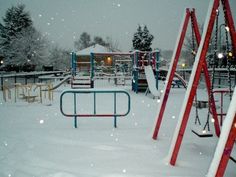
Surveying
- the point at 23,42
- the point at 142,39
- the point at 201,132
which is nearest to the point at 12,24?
the point at 23,42

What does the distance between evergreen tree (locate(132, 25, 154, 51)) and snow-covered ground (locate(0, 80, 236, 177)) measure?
146 ft

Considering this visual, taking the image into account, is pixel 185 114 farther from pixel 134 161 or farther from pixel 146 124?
pixel 146 124

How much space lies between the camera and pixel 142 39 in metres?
51.2

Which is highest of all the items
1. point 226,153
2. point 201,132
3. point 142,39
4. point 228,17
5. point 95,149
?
point 142,39

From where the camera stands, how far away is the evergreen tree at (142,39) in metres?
50.9

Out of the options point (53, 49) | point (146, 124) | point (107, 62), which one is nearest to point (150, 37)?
point (107, 62)

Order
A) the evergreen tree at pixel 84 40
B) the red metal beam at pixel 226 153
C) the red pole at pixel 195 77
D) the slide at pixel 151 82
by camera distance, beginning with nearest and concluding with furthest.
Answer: the red metal beam at pixel 226 153 < the red pole at pixel 195 77 < the slide at pixel 151 82 < the evergreen tree at pixel 84 40

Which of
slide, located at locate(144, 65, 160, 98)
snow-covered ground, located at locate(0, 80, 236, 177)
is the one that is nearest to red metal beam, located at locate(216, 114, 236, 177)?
snow-covered ground, located at locate(0, 80, 236, 177)

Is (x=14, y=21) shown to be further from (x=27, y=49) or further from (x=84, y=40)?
(x=84, y=40)

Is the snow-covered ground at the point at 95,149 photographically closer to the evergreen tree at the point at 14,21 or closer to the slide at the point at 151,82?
the slide at the point at 151,82

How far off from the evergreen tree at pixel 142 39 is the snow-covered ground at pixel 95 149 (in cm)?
4464

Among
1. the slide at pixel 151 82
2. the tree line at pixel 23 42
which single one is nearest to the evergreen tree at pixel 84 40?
the tree line at pixel 23 42

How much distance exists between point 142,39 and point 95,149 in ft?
158

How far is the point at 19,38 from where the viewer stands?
43.2 metres
